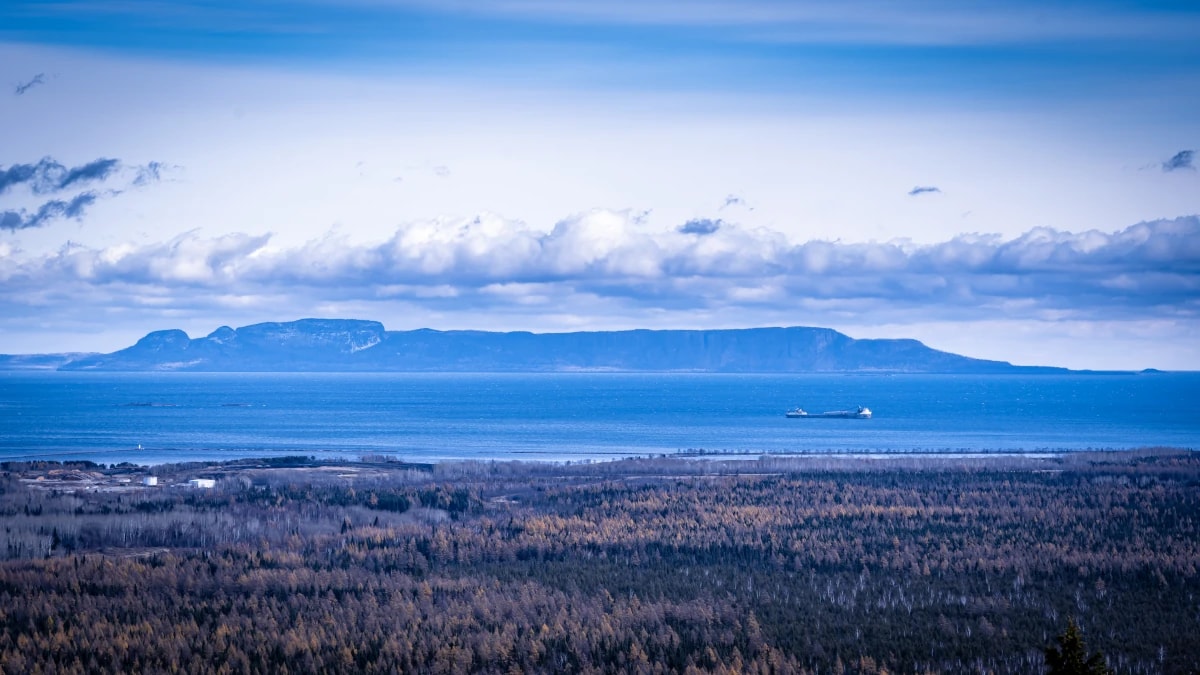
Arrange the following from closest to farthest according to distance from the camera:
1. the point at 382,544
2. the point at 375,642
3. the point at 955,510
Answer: the point at 375,642, the point at 382,544, the point at 955,510

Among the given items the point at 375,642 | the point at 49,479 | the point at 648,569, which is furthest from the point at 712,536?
the point at 49,479

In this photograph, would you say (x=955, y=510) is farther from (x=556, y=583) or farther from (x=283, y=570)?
(x=283, y=570)

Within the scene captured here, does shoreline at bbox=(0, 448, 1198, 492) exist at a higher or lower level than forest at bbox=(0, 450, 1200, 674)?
higher

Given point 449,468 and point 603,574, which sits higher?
point 449,468

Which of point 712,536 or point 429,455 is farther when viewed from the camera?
point 429,455

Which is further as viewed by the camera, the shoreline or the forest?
the shoreline

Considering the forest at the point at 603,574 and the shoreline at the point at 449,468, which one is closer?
the forest at the point at 603,574

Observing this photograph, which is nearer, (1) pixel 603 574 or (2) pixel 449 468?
(1) pixel 603 574

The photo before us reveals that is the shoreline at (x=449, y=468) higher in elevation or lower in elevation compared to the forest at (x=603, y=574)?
higher
